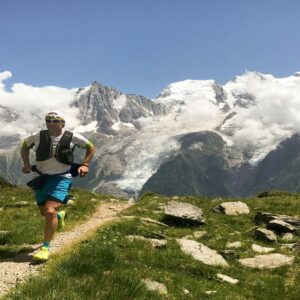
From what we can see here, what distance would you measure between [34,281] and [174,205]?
1585 centimetres

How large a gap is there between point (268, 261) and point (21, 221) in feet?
36.9

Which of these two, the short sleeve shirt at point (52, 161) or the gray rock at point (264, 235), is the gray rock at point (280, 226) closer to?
the gray rock at point (264, 235)

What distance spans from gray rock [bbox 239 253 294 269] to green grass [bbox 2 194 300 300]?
0.28 metres

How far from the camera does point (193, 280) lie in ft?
41.1

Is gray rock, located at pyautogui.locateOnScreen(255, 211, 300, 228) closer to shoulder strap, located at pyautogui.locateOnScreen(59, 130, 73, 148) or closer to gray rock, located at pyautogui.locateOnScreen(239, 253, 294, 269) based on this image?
gray rock, located at pyautogui.locateOnScreen(239, 253, 294, 269)

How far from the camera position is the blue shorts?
44.7 feet

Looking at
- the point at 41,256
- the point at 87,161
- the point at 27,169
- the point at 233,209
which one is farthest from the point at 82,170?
the point at 233,209

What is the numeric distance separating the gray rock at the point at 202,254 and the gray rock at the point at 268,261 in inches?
33.9

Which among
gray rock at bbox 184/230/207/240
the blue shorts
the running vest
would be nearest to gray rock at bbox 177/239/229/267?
gray rock at bbox 184/230/207/240

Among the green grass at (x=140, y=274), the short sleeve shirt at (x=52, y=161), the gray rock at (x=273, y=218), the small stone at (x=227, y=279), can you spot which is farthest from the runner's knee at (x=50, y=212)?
the gray rock at (x=273, y=218)

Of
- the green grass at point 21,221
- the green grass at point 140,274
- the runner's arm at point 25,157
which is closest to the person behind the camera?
the green grass at point 140,274

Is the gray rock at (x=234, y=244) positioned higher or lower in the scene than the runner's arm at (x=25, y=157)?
lower

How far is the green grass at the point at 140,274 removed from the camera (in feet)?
28.9

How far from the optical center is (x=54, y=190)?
13656 millimetres
